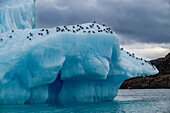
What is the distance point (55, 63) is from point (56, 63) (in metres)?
0.08

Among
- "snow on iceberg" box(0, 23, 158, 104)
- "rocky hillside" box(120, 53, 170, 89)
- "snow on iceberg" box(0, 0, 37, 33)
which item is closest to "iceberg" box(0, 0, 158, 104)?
"snow on iceberg" box(0, 23, 158, 104)

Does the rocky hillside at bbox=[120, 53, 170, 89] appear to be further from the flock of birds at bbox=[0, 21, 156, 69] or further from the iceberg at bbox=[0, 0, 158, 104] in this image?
the iceberg at bbox=[0, 0, 158, 104]

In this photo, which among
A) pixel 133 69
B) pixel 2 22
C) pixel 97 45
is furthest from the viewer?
pixel 2 22

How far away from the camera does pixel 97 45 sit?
21359 mm

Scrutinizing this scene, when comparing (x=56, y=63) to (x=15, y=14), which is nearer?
(x=56, y=63)

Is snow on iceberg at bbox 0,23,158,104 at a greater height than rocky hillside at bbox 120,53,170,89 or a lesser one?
greater

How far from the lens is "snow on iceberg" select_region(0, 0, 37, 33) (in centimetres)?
2848

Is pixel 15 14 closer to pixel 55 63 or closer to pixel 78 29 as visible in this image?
pixel 78 29

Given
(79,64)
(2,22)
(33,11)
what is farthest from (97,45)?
(33,11)

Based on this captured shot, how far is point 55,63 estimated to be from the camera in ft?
65.5

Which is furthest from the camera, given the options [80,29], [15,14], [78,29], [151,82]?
[151,82]

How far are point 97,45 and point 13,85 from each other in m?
7.16

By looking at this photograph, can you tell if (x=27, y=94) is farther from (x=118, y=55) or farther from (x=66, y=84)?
(x=118, y=55)

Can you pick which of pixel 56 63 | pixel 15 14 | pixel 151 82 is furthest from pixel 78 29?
pixel 151 82
